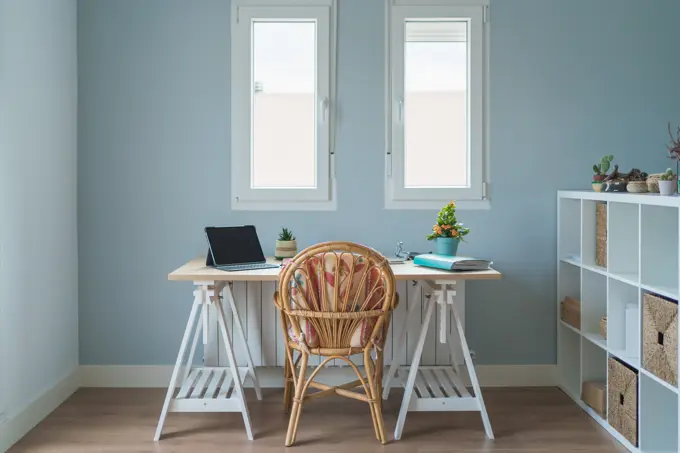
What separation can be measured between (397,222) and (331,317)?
110 centimetres

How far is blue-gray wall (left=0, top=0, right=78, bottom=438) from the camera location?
3.14 m

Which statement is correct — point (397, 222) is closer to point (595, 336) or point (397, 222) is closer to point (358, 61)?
point (358, 61)

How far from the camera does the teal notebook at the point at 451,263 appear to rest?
3311 mm

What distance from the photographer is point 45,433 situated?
330 centimetres

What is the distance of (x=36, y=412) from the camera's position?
135 inches

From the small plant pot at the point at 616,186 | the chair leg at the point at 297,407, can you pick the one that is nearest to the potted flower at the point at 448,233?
the small plant pot at the point at 616,186

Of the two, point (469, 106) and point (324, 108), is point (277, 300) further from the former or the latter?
point (469, 106)

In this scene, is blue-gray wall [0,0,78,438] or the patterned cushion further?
blue-gray wall [0,0,78,438]

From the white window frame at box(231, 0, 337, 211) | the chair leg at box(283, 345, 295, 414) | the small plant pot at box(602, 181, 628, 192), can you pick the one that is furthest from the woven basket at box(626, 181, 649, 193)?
the chair leg at box(283, 345, 295, 414)

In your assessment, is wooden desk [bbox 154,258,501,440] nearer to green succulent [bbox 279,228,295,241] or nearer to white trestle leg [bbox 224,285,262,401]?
white trestle leg [bbox 224,285,262,401]

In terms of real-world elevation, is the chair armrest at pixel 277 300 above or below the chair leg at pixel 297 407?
above

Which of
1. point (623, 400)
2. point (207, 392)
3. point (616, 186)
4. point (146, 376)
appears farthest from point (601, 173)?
point (146, 376)

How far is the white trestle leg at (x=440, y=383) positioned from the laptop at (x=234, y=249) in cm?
78

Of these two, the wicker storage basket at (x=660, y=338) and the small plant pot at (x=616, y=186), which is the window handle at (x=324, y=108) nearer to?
the small plant pot at (x=616, y=186)
